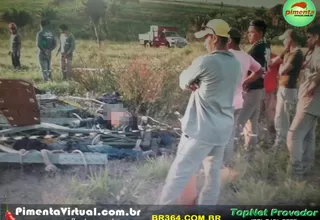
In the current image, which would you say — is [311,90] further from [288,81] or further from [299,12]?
[299,12]

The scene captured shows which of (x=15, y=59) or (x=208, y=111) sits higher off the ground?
(x=15, y=59)

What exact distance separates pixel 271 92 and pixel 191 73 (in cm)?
61

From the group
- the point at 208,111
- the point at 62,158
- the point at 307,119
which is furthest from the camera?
the point at 307,119

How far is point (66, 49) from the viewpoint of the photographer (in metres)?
4.00

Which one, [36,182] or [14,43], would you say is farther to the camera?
[36,182]

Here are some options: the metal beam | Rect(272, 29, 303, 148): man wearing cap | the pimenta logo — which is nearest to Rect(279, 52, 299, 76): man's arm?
Rect(272, 29, 303, 148): man wearing cap

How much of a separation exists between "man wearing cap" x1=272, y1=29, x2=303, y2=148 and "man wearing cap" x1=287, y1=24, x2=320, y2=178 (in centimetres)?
5

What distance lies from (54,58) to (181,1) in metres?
0.96

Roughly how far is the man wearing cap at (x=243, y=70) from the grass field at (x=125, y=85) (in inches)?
4.6

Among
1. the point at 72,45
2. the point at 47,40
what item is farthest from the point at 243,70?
the point at 47,40

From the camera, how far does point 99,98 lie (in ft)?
13.3

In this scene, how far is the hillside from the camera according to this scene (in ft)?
13.0

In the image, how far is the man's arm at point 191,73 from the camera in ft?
12.9

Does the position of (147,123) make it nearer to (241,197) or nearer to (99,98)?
(99,98)
